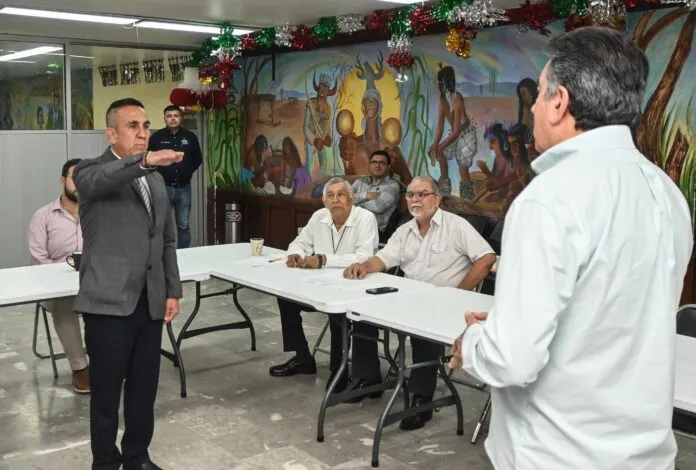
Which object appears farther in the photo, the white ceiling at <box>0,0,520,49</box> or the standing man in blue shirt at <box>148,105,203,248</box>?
the standing man in blue shirt at <box>148,105,203,248</box>

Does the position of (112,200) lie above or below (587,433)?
above

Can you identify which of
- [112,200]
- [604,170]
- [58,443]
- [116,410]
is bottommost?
[58,443]

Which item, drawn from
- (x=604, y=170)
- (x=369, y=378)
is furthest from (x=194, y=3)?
(x=604, y=170)

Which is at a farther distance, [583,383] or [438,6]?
[438,6]

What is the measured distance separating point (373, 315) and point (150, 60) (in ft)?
23.8

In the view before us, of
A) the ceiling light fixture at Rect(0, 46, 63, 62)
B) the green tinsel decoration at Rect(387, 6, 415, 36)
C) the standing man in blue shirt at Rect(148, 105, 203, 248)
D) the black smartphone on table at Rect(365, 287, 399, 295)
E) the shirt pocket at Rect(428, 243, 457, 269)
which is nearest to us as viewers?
the black smartphone on table at Rect(365, 287, 399, 295)

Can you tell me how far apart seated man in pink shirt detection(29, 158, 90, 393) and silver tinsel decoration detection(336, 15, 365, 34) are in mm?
3384

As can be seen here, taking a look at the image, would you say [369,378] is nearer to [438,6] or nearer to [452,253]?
[452,253]

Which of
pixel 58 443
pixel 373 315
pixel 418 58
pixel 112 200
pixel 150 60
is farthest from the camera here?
pixel 150 60

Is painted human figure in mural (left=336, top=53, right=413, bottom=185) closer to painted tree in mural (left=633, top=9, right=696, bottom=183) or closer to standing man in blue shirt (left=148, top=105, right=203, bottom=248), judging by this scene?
standing man in blue shirt (left=148, top=105, right=203, bottom=248)

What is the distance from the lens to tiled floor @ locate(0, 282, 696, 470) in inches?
152

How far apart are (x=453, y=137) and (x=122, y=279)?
478cm

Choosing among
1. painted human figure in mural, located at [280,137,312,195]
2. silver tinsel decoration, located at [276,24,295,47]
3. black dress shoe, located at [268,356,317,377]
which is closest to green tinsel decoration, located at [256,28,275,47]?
silver tinsel decoration, located at [276,24,295,47]

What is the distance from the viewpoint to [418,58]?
772 centimetres
